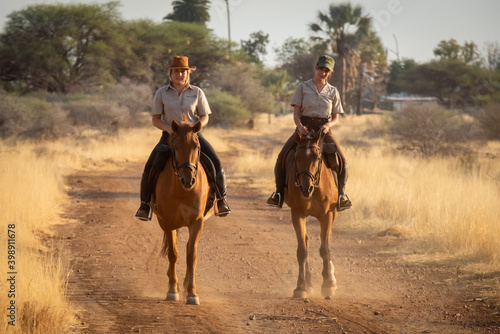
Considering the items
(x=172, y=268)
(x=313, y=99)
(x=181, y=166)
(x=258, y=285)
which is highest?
(x=313, y=99)

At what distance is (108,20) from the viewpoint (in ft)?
148

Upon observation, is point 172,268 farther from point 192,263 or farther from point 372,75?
point 372,75

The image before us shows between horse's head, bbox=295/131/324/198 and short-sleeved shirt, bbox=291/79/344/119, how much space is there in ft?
1.93

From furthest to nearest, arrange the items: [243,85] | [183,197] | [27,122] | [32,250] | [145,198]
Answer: [243,85], [27,122], [32,250], [145,198], [183,197]

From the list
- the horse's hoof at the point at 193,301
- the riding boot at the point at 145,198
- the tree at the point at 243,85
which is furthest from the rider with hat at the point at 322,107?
the tree at the point at 243,85

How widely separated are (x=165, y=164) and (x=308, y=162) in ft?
5.36

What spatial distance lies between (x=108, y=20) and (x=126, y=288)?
40.8 meters

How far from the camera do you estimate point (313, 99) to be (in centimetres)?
751

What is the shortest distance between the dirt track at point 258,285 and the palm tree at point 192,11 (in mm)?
54020

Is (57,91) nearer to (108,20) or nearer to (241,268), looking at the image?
(108,20)

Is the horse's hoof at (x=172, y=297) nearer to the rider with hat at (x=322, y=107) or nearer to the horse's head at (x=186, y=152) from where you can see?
the horse's head at (x=186, y=152)

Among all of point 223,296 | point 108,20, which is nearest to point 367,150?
point 223,296

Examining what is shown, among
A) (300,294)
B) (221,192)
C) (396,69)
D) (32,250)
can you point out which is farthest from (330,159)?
(396,69)

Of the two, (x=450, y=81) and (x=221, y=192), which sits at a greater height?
(x=450, y=81)
